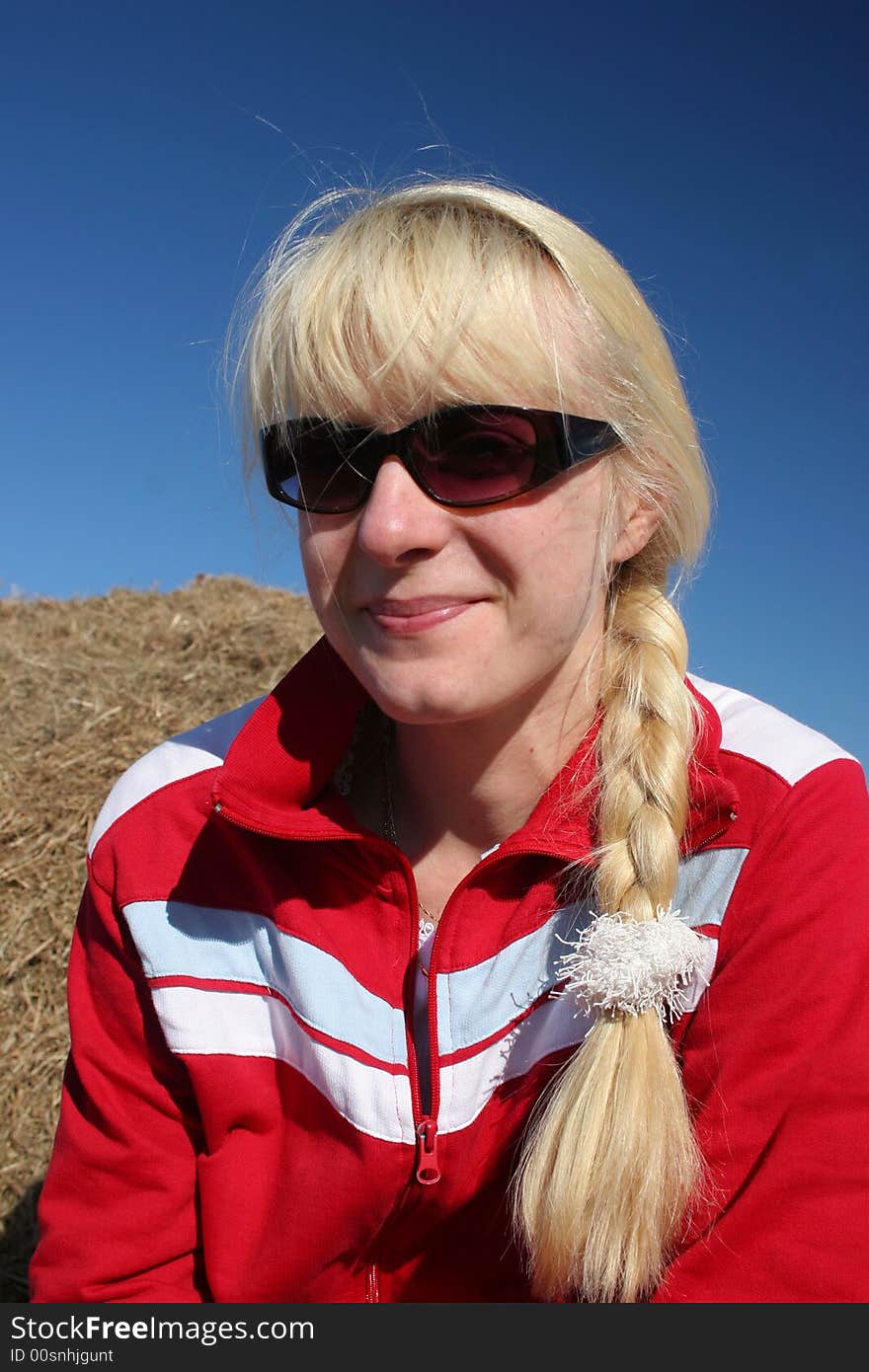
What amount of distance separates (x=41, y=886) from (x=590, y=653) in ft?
10.8

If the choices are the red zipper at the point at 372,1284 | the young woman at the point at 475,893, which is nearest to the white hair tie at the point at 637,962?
the young woman at the point at 475,893

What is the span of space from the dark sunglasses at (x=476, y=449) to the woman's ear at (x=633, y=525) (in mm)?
177

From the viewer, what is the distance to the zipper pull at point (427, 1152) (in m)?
2.08

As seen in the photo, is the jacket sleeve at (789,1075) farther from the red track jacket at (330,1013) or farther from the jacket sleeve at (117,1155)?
the jacket sleeve at (117,1155)

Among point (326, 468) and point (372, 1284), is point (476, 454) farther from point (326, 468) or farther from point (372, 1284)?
point (372, 1284)

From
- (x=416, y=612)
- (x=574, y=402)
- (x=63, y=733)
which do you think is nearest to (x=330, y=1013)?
(x=416, y=612)

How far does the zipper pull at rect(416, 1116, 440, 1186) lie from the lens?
2.08 m

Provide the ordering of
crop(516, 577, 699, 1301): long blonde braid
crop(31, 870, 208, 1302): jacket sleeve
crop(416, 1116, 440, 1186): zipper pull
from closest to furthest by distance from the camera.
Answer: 1. crop(516, 577, 699, 1301): long blonde braid
2. crop(416, 1116, 440, 1186): zipper pull
3. crop(31, 870, 208, 1302): jacket sleeve

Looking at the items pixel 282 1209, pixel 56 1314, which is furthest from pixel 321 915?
pixel 56 1314

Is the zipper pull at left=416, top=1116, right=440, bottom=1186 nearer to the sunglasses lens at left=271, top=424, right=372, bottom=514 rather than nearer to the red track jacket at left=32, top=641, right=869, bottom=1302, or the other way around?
the red track jacket at left=32, top=641, right=869, bottom=1302

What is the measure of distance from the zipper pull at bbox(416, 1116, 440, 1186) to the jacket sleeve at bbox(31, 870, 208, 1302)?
539 millimetres

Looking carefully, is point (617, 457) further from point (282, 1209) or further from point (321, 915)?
point (282, 1209)

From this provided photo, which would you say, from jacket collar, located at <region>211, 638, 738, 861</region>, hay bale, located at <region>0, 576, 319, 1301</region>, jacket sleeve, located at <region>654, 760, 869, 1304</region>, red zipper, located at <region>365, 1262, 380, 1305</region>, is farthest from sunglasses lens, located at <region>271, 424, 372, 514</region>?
hay bale, located at <region>0, 576, 319, 1301</region>

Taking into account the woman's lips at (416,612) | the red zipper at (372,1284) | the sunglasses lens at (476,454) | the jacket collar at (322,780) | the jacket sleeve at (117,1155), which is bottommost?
the red zipper at (372,1284)
